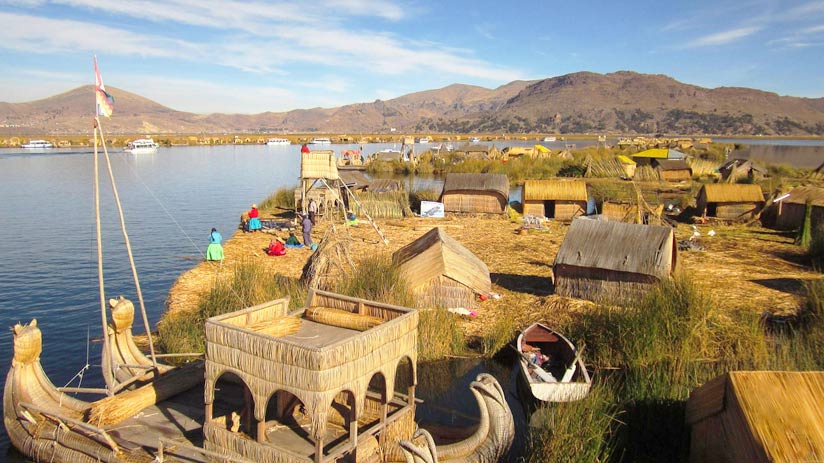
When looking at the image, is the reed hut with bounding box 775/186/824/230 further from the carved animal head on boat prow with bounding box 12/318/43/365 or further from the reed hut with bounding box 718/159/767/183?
the carved animal head on boat prow with bounding box 12/318/43/365

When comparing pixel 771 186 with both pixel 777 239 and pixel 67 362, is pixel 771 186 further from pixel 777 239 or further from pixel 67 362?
pixel 67 362

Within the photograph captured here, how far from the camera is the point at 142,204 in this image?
34250 millimetres

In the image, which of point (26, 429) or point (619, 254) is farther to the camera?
point (619, 254)

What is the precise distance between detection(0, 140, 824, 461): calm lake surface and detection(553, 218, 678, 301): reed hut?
413 cm

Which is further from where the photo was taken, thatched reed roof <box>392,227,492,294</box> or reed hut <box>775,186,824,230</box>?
reed hut <box>775,186,824,230</box>

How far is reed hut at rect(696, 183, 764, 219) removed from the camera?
26578 millimetres

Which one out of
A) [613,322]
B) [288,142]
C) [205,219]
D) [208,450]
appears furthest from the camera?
[288,142]

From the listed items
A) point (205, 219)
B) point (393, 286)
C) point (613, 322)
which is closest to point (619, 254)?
point (613, 322)

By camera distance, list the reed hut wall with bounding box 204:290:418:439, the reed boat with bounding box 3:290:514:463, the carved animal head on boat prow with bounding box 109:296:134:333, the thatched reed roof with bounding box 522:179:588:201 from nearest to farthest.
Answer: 1. the reed hut wall with bounding box 204:290:418:439
2. the reed boat with bounding box 3:290:514:463
3. the carved animal head on boat prow with bounding box 109:296:134:333
4. the thatched reed roof with bounding box 522:179:588:201

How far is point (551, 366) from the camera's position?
1078cm

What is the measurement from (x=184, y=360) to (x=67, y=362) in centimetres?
327

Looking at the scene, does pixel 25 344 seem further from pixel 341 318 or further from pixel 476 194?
pixel 476 194

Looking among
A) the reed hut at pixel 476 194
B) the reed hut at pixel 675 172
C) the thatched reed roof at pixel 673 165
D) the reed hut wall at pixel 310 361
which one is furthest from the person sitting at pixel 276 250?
the thatched reed roof at pixel 673 165

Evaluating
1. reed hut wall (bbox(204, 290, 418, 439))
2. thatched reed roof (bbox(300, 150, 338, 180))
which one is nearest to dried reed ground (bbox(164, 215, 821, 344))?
thatched reed roof (bbox(300, 150, 338, 180))
